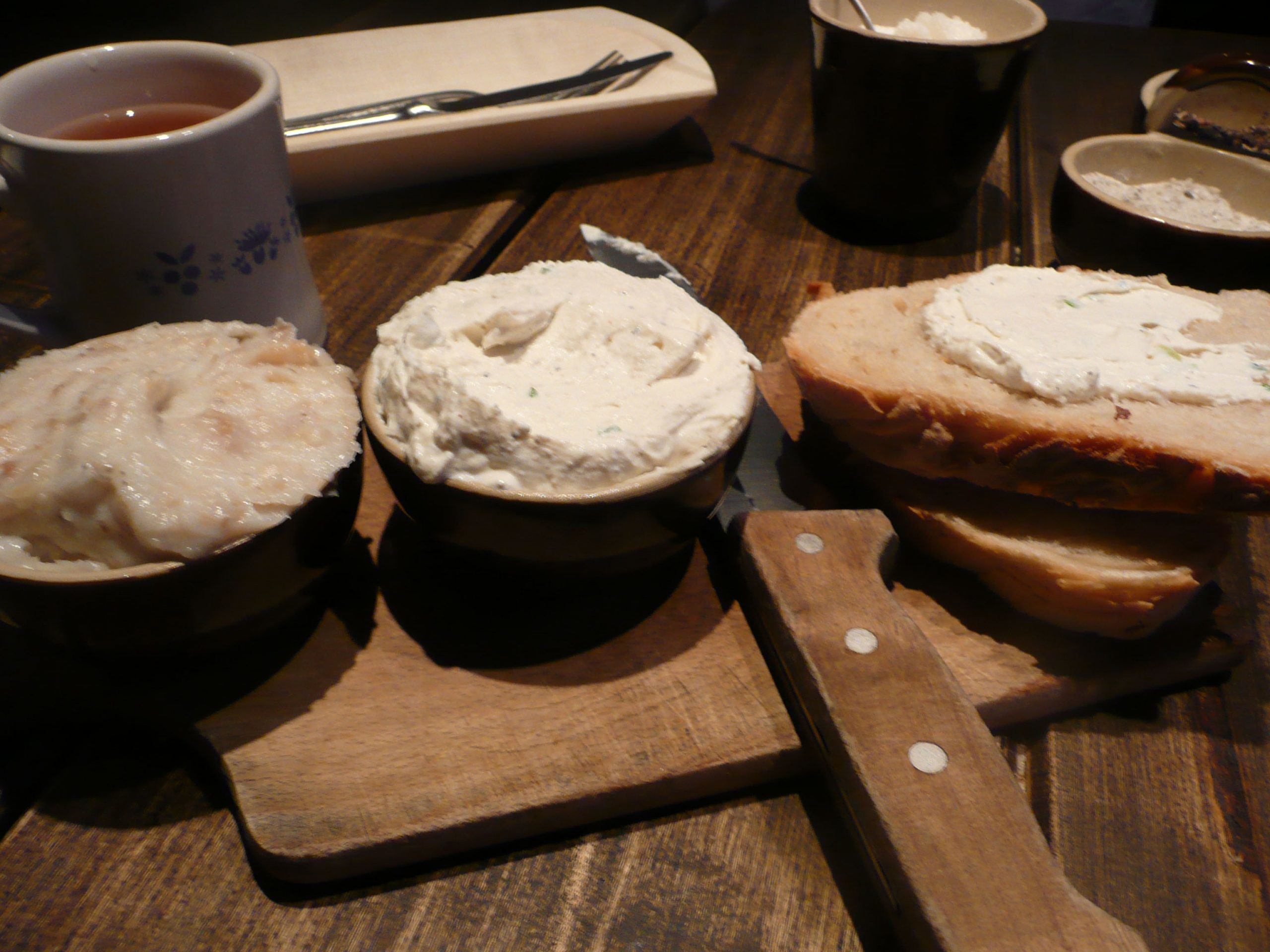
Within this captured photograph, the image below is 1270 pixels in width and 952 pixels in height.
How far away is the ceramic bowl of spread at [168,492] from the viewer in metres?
0.76

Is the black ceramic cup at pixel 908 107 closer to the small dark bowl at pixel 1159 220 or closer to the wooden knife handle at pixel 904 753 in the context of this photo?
the small dark bowl at pixel 1159 220

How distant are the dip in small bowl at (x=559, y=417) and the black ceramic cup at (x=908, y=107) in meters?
0.91

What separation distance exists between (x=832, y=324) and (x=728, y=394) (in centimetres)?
45

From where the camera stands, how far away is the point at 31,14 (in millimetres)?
3238

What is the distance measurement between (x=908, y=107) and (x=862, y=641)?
1228 mm

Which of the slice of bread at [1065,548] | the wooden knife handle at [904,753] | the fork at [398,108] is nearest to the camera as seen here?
the wooden knife handle at [904,753]

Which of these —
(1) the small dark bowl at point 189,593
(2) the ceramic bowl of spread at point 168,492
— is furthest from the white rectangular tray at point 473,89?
(1) the small dark bowl at point 189,593

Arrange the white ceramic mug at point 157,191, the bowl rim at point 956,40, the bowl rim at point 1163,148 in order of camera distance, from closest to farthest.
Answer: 1. the white ceramic mug at point 157,191
2. the bowl rim at point 1163,148
3. the bowl rim at point 956,40

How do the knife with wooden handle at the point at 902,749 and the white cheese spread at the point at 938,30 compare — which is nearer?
the knife with wooden handle at the point at 902,749

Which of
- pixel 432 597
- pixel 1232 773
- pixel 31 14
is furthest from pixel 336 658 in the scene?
pixel 31 14

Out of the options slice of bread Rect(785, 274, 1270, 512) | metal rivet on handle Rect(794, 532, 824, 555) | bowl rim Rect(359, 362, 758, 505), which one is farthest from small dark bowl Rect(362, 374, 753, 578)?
slice of bread Rect(785, 274, 1270, 512)

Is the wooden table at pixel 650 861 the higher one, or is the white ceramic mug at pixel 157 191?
the white ceramic mug at pixel 157 191

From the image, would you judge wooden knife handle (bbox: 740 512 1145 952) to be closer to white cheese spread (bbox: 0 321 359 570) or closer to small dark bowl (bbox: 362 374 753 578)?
small dark bowl (bbox: 362 374 753 578)

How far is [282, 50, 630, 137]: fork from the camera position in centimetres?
186
